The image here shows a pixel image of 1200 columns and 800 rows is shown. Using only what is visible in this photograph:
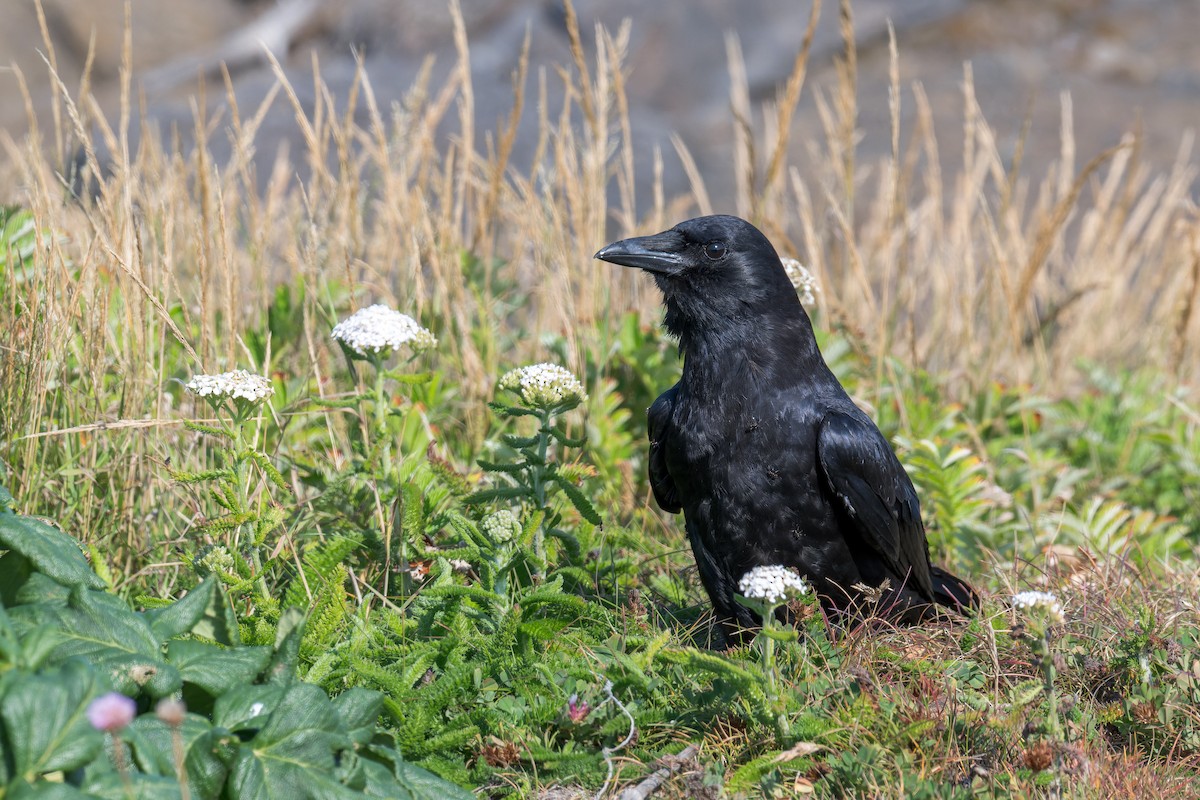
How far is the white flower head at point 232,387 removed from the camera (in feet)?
7.72

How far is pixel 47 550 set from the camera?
1961mm

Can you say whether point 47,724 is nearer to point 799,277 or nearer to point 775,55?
point 799,277

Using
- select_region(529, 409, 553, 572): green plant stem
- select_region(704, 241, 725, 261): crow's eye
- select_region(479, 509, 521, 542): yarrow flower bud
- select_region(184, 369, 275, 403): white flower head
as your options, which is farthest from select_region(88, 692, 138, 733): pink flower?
select_region(704, 241, 725, 261): crow's eye

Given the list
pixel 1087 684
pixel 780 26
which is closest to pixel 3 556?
pixel 1087 684

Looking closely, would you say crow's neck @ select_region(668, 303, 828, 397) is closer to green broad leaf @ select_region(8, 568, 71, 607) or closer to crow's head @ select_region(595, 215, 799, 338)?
crow's head @ select_region(595, 215, 799, 338)

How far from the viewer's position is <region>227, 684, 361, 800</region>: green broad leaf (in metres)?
1.80

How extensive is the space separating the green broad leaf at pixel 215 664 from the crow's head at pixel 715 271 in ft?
4.79

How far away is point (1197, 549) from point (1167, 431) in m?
0.96

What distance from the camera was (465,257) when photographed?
4375 mm

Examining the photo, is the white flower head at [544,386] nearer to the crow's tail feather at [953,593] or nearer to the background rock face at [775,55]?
the crow's tail feather at [953,593]

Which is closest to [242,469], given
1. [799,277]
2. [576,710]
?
[576,710]

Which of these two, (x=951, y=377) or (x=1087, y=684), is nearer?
(x=1087, y=684)

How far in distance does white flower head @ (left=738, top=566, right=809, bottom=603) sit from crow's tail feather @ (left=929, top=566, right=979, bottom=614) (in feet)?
3.90

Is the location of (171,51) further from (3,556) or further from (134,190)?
(3,556)
